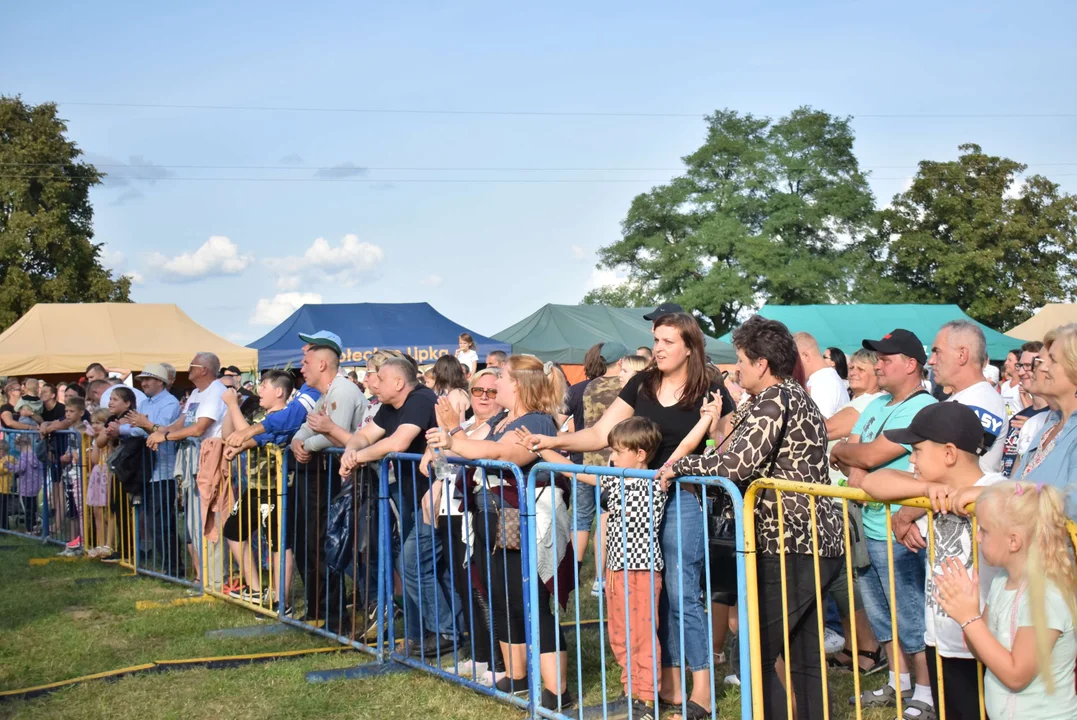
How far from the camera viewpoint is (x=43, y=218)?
39250mm

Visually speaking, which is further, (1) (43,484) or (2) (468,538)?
(1) (43,484)

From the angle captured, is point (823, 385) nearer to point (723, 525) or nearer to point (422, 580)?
point (723, 525)

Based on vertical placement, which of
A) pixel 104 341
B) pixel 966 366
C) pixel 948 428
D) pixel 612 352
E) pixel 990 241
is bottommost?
pixel 948 428

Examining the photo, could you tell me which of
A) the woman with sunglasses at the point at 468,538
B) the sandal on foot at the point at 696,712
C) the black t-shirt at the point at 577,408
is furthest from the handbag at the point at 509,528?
the black t-shirt at the point at 577,408

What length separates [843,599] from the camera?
19.7 ft

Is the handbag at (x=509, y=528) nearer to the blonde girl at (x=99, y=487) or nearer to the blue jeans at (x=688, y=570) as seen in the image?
the blue jeans at (x=688, y=570)

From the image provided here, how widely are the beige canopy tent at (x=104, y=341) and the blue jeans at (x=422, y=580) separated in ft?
61.5

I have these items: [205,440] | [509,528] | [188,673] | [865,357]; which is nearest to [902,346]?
[865,357]

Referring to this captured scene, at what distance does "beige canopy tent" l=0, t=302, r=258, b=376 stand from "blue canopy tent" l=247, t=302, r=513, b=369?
90 centimetres

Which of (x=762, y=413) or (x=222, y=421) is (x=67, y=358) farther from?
(x=762, y=413)

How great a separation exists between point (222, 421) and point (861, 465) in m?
5.58

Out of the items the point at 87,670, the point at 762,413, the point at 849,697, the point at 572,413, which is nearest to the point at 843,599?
the point at 849,697

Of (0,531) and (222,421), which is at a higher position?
(222,421)

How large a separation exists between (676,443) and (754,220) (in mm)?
52312
